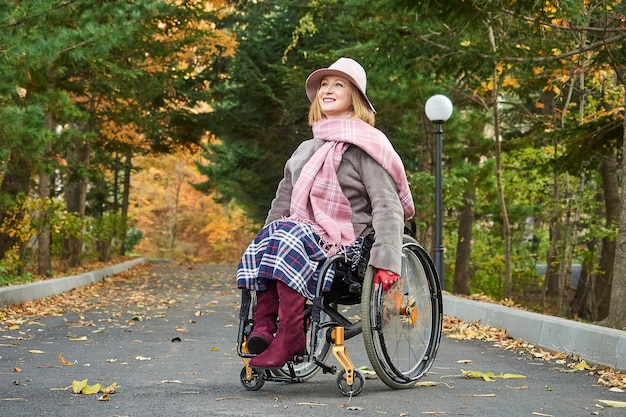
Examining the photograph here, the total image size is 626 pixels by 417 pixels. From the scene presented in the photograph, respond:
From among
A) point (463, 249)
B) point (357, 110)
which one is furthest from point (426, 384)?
point (463, 249)

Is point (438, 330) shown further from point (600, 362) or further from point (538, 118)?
point (538, 118)

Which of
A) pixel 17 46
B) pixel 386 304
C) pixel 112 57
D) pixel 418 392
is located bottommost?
pixel 418 392

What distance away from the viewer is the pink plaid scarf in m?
4.86

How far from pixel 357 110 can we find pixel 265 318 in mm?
1331

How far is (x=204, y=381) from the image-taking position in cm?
523

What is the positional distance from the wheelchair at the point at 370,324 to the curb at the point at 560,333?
1.34 metres

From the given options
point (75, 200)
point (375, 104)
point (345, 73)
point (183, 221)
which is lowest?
point (345, 73)

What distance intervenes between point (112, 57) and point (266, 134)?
29.2ft

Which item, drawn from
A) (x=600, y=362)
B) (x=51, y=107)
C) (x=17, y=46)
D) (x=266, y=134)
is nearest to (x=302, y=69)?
(x=266, y=134)

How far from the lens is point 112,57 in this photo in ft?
53.3

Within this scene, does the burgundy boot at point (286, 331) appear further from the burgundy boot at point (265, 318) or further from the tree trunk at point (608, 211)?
the tree trunk at point (608, 211)

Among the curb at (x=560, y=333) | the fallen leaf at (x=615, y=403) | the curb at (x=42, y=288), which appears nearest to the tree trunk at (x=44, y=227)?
the curb at (x=42, y=288)

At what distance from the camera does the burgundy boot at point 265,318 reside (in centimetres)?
459

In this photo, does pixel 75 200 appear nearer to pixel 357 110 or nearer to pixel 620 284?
pixel 620 284
